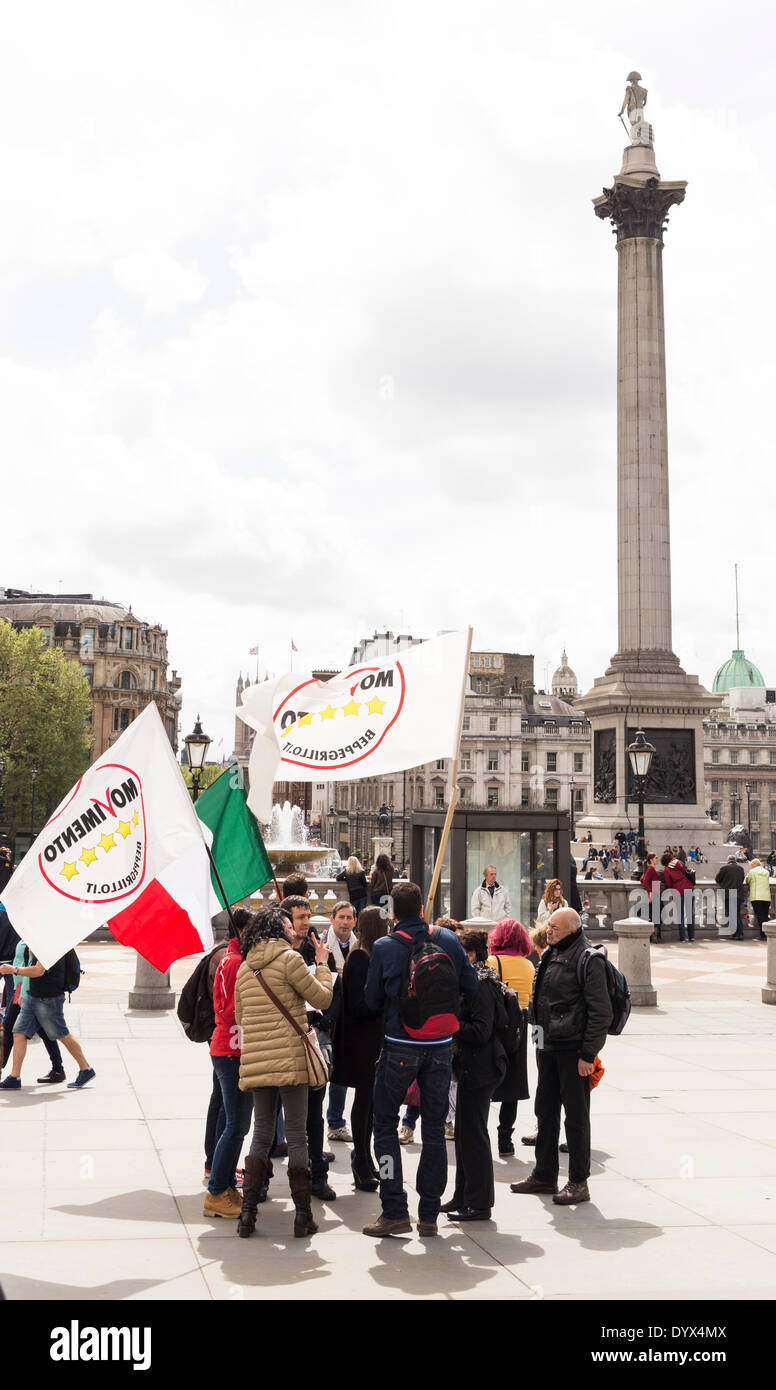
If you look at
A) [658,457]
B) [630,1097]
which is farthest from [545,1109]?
[658,457]

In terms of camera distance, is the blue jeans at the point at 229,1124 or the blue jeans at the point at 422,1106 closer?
the blue jeans at the point at 422,1106

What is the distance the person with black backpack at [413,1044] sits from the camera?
763cm

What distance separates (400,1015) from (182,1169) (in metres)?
2.26

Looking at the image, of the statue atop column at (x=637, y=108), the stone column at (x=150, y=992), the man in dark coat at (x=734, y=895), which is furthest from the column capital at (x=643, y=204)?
the stone column at (x=150, y=992)

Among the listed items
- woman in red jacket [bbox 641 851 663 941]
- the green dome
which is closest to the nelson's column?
woman in red jacket [bbox 641 851 663 941]

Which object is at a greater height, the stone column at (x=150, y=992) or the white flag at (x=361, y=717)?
the white flag at (x=361, y=717)

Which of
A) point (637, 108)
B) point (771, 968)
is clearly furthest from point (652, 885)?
point (637, 108)

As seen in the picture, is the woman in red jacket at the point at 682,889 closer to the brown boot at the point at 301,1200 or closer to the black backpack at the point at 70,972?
the black backpack at the point at 70,972

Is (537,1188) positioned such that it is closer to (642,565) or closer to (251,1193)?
(251,1193)

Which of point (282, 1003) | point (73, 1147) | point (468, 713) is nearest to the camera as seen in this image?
point (282, 1003)

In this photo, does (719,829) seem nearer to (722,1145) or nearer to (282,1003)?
(722,1145)

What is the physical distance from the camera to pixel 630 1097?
11.6m

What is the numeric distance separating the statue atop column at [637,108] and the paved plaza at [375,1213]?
3959cm
